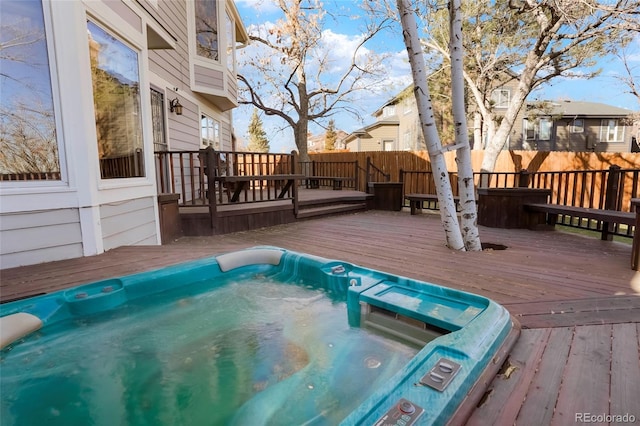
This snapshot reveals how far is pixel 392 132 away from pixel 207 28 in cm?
1692

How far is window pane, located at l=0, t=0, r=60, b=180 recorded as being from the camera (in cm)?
266

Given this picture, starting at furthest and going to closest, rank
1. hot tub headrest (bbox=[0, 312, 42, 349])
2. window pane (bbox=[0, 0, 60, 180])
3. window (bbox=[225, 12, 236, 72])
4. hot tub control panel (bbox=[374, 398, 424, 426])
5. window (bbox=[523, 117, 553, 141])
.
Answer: window (bbox=[523, 117, 553, 141])
window (bbox=[225, 12, 236, 72])
window pane (bbox=[0, 0, 60, 180])
hot tub headrest (bbox=[0, 312, 42, 349])
hot tub control panel (bbox=[374, 398, 424, 426])

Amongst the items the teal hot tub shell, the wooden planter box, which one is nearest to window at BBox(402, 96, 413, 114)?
the wooden planter box

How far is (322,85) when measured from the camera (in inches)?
597

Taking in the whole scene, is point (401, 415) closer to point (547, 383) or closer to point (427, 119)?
point (547, 383)

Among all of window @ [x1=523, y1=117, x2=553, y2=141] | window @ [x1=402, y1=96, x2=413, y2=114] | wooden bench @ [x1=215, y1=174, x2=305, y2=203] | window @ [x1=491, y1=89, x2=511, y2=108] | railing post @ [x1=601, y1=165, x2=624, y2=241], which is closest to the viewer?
railing post @ [x1=601, y1=165, x2=624, y2=241]

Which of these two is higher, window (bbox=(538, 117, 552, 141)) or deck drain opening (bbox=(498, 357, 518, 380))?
window (bbox=(538, 117, 552, 141))

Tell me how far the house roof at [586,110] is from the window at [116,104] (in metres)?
20.0

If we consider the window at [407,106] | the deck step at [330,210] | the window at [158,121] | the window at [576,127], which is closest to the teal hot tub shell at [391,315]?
the deck step at [330,210]

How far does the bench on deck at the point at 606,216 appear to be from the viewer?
3.15 metres

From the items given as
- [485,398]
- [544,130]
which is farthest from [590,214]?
[544,130]

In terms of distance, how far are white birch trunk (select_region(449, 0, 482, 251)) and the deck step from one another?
3245mm

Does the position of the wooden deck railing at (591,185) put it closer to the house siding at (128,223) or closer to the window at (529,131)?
the house siding at (128,223)

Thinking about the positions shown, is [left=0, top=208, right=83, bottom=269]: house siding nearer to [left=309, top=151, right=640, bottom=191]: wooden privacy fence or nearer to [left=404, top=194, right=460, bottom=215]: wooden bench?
[left=404, top=194, right=460, bottom=215]: wooden bench
